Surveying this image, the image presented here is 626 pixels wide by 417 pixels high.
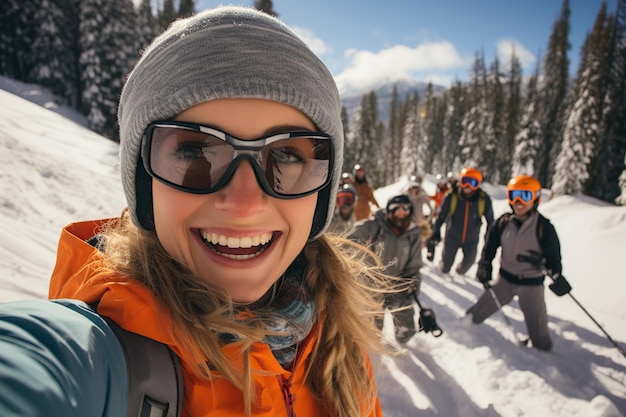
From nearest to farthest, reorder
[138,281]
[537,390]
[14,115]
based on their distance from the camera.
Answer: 1. [138,281]
2. [537,390]
3. [14,115]

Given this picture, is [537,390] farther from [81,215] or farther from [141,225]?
[81,215]

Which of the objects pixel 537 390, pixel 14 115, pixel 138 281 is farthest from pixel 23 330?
pixel 14 115

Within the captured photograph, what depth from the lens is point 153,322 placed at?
0.98 meters

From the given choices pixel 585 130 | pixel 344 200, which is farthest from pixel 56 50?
pixel 585 130

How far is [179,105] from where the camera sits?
1131mm

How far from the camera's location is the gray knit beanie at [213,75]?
113cm

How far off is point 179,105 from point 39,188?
6488mm

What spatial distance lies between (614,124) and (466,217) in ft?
96.6

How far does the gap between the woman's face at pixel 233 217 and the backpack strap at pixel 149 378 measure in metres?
0.31

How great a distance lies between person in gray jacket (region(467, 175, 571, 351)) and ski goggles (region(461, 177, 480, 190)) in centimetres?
255

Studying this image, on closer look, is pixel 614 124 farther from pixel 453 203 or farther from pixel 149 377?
pixel 149 377

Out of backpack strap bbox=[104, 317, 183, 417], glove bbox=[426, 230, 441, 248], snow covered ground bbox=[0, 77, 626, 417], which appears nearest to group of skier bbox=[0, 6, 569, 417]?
backpack strap bbox=[104, 317, 183, 417]

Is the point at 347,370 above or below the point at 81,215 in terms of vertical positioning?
above

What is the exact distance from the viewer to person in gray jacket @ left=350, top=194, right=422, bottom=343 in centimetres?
438
